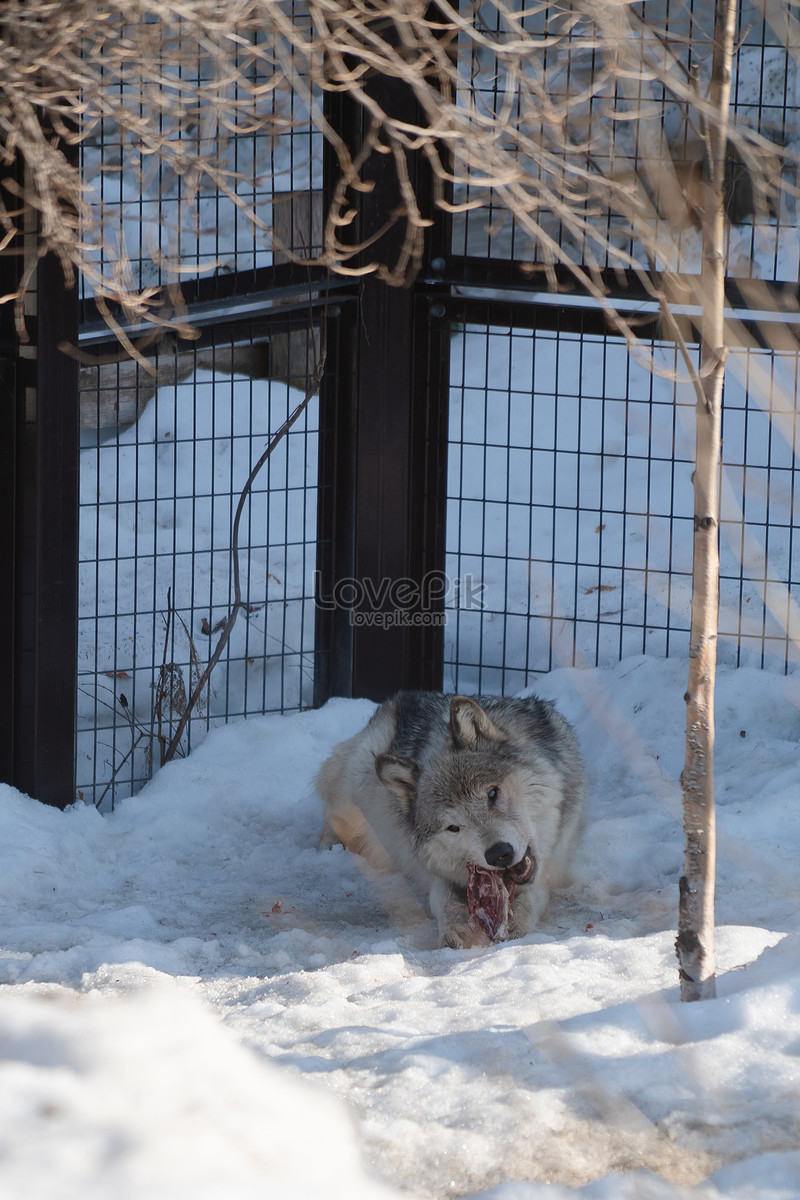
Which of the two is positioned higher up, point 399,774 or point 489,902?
point 399,774

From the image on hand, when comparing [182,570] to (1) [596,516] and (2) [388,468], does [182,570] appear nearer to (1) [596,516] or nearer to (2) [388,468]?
(2) [388,468]

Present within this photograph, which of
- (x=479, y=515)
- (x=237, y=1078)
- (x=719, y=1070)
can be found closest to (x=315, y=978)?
(x=237, y=1078)

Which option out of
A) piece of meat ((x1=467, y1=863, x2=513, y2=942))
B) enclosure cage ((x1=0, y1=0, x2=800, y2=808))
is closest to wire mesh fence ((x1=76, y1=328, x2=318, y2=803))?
enclosure cage ((x1=0, y1=0, x2=800, y2=808))

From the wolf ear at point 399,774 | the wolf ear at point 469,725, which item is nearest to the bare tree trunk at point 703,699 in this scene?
the wolf ear at point 469,725

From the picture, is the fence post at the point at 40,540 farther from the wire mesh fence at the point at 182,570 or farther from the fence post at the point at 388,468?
the fence post at the point at 388,468

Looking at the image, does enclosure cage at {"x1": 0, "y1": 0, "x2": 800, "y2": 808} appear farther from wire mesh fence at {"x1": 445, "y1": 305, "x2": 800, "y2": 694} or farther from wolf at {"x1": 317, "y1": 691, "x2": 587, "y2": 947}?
wolf at {"x1": 317, "y1": 691, "x2": 587, "y2": 947}

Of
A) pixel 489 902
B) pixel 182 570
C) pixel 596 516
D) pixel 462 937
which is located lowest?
pixel 462 937

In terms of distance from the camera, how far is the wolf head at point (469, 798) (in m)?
4.38

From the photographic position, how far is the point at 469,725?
4680 millimetres

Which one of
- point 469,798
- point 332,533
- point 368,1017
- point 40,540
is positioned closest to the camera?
point 368,1017

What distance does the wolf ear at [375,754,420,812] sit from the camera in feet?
15.5

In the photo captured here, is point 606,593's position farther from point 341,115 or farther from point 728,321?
point 341,115

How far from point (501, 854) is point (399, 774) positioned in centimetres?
66

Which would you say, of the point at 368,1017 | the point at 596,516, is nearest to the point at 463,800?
the point at 368,1017
